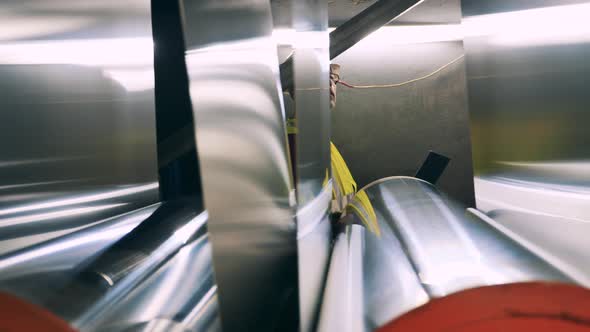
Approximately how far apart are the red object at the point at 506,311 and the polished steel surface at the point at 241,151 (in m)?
0.16

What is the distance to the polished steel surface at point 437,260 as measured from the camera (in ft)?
1.18

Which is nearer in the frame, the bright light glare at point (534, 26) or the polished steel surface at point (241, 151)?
the polished steel surface at point (241, 151)

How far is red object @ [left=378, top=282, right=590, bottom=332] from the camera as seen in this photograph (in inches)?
12.1

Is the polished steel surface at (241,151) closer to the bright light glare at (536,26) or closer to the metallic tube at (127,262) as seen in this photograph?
the metallic tube at (127,262)

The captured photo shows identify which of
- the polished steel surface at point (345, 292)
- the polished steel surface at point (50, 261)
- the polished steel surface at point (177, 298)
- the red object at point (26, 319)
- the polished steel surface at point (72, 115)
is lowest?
the polished steel surface at point (345, 292)

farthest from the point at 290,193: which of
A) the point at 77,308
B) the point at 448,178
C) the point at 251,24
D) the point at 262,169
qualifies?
the point at 448,178

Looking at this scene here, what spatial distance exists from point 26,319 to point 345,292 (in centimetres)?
29

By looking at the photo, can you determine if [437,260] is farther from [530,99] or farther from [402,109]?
[402,109]

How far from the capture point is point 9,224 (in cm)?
46

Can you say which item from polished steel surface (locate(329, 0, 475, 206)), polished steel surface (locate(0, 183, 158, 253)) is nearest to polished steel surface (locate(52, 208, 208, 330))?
polished steel surface (locate(0, 183, 158, 253))

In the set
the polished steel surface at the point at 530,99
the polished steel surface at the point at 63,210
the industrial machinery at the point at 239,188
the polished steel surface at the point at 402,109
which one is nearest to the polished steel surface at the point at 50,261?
the industrial machinery at the point at 239,188

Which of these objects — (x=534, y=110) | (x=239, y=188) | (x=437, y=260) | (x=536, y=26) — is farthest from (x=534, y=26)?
(x=239, y=188)

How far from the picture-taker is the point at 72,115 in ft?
1.77

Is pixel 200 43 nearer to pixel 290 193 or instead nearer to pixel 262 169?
pixel 262 169
